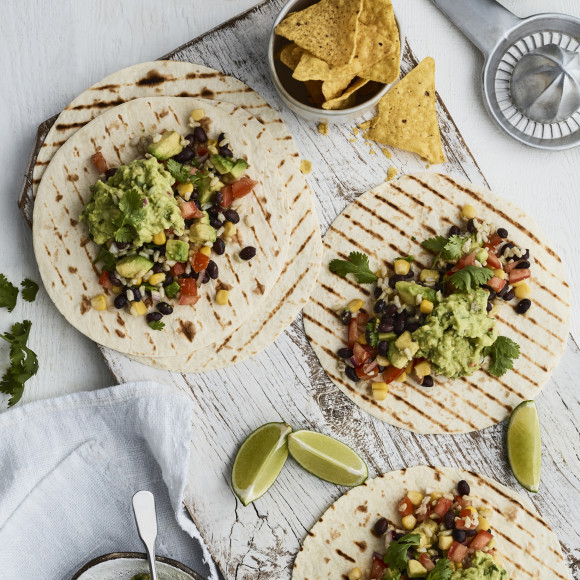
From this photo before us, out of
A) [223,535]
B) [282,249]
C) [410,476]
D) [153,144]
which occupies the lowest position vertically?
[223,535]

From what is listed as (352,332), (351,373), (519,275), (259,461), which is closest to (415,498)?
(351,373)

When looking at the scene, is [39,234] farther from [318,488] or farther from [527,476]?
[527,476]

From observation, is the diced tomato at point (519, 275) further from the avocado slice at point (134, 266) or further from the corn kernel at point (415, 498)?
the avocado slice at point (134, 266)

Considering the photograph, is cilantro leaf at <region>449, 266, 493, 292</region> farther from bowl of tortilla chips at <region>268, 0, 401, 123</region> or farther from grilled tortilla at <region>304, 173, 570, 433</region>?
bowl of tortilla chips at <region>268, 0, 401, 123</region>

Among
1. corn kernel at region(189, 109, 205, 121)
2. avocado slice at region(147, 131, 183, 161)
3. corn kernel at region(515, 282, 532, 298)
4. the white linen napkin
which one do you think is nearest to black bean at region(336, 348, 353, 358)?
the white linen napkin

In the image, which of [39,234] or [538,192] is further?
[538,192]

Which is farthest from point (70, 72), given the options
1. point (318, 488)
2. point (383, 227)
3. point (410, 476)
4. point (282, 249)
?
point (410, 476)

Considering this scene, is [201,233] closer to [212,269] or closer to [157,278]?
[212,269]
